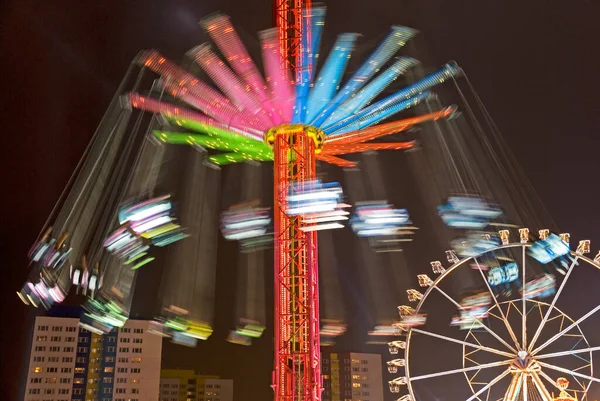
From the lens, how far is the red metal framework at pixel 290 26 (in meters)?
6.79

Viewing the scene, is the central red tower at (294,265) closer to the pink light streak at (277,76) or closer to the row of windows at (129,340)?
the pink light streak at (277,76)

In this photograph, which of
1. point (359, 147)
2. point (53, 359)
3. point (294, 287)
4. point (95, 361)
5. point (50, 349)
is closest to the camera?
point (294, 287)

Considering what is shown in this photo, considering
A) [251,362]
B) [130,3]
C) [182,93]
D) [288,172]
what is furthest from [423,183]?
[251,362]

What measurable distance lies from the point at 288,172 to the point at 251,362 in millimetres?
17854

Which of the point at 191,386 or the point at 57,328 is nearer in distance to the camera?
the point at 57,328

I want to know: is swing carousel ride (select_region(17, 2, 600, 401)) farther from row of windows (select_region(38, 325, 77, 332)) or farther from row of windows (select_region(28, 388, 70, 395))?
row of windows (select_region(38, 325, 77, 332))

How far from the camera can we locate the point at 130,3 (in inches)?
347

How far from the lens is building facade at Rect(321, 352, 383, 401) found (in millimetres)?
19436

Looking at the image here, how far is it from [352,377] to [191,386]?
16.8 metres

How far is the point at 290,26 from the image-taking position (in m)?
6.88

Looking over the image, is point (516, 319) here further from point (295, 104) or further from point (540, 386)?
point (295, 104)

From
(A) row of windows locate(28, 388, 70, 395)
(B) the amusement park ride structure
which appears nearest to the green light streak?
(B) the amusement park ride structure

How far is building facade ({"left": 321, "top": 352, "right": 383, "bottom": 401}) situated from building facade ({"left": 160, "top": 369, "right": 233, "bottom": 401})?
12.1 m

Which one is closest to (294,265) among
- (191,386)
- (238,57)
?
(238,57)
